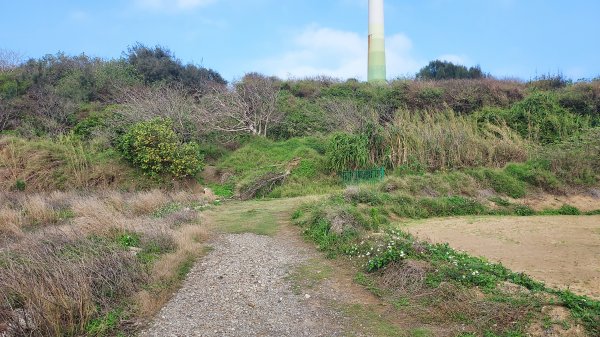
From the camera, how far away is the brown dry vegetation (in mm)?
5320

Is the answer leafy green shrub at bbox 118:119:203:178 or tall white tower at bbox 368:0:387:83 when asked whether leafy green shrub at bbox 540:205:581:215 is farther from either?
tall white tower at bbox 368:0:387:83

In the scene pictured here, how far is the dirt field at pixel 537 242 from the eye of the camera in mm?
7091

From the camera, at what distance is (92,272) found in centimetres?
627

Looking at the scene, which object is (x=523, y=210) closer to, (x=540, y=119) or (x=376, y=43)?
(x=540, y=119)

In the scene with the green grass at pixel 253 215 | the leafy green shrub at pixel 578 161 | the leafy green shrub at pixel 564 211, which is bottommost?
the leafy green shrub at pixel 564 211

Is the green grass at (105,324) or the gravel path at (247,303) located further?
the gravel path at (247,303)

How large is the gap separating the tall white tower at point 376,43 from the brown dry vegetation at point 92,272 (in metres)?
23.5

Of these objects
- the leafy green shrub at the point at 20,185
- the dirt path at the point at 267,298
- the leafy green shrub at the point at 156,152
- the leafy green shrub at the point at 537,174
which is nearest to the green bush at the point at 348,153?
the leafy green shrub at the point at 537,174

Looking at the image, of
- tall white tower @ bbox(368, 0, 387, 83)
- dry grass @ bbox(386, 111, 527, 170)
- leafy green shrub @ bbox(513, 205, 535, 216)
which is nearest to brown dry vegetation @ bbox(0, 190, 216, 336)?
leafy green shrub @ bbox(513, 205, 535, 216)

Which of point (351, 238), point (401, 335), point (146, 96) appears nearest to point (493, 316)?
point (401, 335)

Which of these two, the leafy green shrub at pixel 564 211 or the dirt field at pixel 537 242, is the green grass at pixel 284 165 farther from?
the leafy green shrub at pixel 564 211

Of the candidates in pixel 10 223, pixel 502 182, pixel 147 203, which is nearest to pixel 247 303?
pixel 10 223

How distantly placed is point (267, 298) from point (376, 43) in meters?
27.2

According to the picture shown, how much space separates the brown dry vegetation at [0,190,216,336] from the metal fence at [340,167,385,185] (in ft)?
25.7
